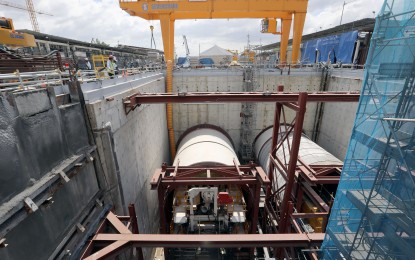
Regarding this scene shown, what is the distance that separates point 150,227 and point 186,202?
4.05 meters

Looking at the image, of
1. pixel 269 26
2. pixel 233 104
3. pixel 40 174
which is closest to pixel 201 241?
pixel 40 174

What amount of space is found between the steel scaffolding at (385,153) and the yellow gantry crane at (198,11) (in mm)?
16351

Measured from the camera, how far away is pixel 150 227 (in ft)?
40.9

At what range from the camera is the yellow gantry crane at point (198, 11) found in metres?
18.0

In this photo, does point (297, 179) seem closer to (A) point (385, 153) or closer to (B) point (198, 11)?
(A) point (385, 153)

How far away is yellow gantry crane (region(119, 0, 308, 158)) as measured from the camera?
1797 centimetres

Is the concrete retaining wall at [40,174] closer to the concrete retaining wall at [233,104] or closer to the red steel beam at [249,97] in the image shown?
the red steel beam at [249,97]

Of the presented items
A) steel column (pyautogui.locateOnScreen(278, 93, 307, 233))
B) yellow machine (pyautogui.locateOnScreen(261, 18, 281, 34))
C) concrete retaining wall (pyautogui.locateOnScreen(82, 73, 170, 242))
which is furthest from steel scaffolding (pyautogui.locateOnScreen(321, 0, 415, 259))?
yellow machine (pyautogui.locateOnScreen(261, 18, 281, 34))

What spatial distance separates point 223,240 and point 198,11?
18.8 meters

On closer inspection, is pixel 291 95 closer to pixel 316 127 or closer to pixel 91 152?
pixel 91 152

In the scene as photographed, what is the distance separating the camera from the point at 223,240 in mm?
5359

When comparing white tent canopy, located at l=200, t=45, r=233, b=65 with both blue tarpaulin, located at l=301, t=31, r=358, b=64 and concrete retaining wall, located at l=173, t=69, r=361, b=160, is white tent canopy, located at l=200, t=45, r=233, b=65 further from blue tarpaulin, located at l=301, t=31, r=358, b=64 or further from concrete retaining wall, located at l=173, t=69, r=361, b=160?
concrete retaining wall, located at l=173, t=69, r=361, b=160

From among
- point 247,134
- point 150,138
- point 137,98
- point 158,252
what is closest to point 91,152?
point 137,98

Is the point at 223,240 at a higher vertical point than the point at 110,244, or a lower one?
higher
